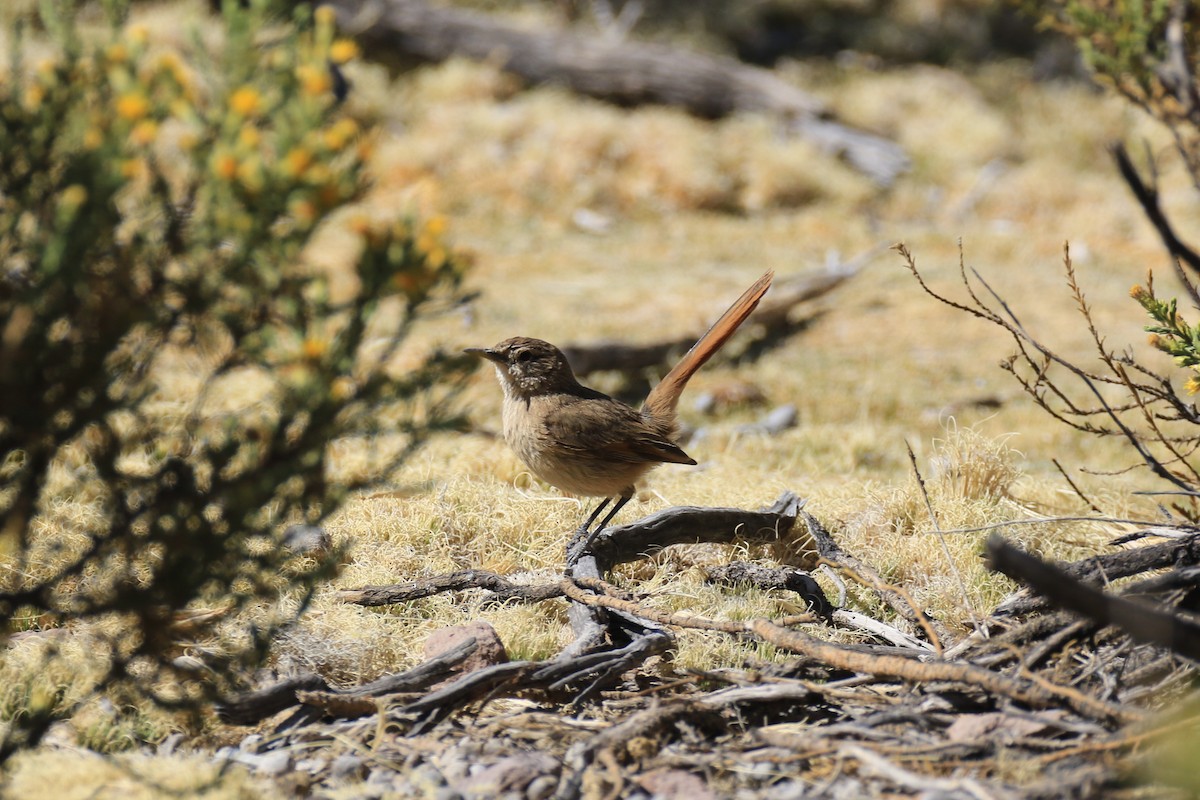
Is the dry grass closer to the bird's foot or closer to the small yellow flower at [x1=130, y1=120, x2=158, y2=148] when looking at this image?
the bird's foot

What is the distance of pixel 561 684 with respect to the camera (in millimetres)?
3279

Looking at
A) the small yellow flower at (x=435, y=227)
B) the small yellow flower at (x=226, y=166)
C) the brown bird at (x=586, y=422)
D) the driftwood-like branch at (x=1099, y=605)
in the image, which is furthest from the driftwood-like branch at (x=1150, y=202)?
the brown bird at (x=586, y=422)

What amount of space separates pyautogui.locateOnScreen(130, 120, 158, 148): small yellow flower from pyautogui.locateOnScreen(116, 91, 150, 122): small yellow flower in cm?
2

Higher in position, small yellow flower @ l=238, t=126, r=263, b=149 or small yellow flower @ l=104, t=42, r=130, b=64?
small yellow flower @ l=104, t=42, r=130, b=64

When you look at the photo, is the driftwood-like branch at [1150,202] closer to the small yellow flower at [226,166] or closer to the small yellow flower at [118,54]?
the small yellow flower at [226,166]

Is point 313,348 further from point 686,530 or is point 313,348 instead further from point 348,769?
point 686,530

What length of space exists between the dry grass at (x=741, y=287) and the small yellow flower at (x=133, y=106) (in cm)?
55

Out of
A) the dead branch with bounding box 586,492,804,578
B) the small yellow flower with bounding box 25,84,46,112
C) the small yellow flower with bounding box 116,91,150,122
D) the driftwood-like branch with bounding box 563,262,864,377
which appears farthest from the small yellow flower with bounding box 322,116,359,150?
the driftwood-like branch with bounding box 563,262,864,377

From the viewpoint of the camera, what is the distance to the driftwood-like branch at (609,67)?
44.7 feet

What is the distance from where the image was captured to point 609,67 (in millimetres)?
13664

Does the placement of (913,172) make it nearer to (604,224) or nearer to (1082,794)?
(604,224)

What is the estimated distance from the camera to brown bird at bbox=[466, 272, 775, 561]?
4.56 m

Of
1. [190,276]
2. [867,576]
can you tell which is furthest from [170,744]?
[867,576]

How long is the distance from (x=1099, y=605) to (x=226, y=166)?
1.99 metres
